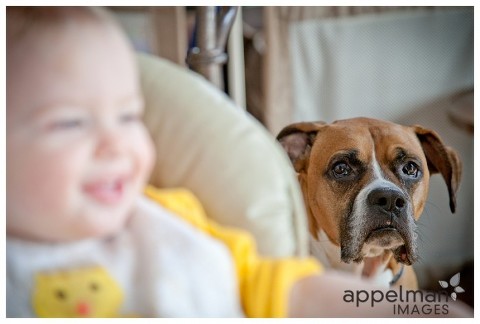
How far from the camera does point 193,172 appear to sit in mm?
743

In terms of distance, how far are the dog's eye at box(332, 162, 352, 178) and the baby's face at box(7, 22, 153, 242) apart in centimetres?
22

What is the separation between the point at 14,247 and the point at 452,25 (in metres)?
0.57

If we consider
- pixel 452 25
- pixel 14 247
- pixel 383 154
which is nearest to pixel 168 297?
pixel 14 247

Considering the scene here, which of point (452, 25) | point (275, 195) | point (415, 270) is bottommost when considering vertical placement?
point (415, 270)

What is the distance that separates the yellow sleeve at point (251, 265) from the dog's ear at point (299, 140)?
0.10 meters

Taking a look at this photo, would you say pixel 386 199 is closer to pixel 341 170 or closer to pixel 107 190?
pixel 341 170

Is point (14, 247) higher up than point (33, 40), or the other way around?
point (33, 40)

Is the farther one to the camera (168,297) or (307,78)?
(307,78)

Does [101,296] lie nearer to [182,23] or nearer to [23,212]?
Result: [23,212]

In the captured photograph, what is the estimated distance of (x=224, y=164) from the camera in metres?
0.74

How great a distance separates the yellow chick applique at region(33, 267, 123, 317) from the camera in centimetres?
67

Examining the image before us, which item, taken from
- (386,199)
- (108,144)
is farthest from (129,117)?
(386,199)

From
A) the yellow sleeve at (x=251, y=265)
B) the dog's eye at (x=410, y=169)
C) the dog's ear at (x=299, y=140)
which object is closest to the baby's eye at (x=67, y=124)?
the yellow sleeve at (x=251, y=265)

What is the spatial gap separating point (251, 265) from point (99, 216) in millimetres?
173
